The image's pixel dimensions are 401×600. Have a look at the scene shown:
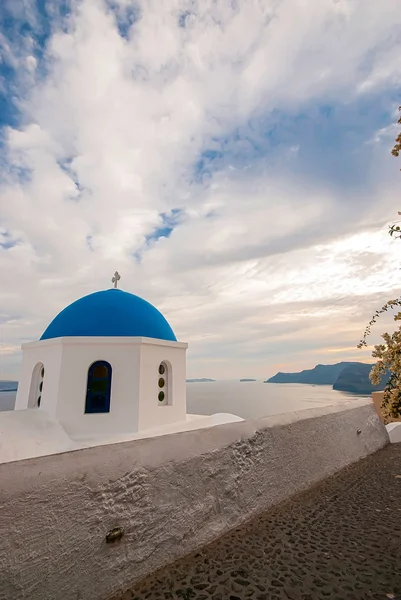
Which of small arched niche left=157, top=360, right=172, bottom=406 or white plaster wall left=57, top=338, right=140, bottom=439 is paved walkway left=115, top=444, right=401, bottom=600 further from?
small arched niche left=157, top=360, right=172, bottom=406

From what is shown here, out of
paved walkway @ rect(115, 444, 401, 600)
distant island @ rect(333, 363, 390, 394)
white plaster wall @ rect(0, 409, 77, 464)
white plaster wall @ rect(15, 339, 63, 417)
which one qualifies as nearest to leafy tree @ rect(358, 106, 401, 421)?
paved walkway @ rect(115, 444, 401, 600)

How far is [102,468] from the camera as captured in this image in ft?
8.27

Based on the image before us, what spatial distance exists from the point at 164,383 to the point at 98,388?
1536mm

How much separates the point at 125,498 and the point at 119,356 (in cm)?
426

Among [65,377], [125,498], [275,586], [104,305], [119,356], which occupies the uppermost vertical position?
[104,305]

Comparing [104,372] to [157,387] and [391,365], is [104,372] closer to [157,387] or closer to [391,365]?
[157,387]

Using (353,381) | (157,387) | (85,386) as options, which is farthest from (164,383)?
(353,381)

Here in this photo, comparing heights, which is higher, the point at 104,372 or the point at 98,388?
the point at 104,372

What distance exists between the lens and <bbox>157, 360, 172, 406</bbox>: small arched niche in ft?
24.1

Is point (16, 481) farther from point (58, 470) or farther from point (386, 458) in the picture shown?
point (386, 458)

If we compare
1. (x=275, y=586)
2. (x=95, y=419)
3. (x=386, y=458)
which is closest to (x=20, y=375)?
(x=95, y=419)

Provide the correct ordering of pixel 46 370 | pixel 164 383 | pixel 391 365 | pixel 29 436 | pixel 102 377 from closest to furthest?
pixel 391 365, pixel 29 436, pixel 46 370, pixel 102 377, pixel 164 383

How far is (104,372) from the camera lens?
6984 millimetres

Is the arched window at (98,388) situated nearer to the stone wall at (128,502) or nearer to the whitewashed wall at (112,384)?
the whitewashed wall at (112,384)
